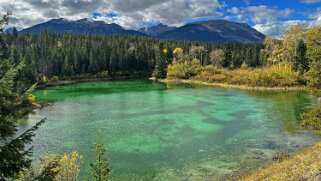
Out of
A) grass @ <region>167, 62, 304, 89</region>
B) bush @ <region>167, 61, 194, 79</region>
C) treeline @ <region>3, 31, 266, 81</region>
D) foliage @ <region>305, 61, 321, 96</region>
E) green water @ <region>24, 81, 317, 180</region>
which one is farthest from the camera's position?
treeline @ <region>3, 31, 266, 81</region>

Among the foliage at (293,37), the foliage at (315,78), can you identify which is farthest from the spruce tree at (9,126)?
the foliage at (293,37)

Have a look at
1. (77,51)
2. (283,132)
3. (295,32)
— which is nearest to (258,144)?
(283,132)

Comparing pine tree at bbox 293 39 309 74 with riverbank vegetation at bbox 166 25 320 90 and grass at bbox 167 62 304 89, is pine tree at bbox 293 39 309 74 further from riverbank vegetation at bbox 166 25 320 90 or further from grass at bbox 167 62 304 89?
grass at bbox 167 62 304 89

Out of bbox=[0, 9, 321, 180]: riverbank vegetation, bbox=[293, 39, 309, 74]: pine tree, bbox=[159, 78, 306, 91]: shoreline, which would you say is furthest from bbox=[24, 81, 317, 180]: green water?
bbox=[293, 39, 309, 74]: pine tree

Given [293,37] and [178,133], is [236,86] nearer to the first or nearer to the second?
[293,37]

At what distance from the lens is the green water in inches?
1564

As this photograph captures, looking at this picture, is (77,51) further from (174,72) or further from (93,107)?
(93,107)

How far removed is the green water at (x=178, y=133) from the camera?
130ft

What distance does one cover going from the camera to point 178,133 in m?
55.4

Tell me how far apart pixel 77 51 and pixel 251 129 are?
397 feet

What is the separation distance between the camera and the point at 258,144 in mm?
48188

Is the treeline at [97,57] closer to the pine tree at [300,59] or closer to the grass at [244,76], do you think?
the grass at [244,76]

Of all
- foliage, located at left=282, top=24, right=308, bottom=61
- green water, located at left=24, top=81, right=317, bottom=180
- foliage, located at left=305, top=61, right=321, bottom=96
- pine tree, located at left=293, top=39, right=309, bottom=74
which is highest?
foliage, located at left=282, top=24, right=308, bottom=61

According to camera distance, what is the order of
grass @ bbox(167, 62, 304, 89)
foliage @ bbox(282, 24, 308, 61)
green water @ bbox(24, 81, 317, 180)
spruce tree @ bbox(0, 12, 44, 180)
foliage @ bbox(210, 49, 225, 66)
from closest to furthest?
spruce tree @ bbox(0, 12, 44, 180), green water @ bbox(24, 81, 317, 180), grass @ bbox(167, 62, 304, 89), foliage @ bbox(282, 24, 308, 61), foliage @ bbox(210, 49, 225, 66)
